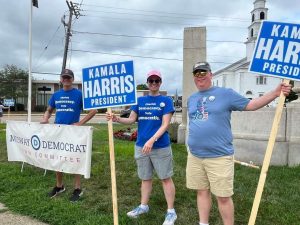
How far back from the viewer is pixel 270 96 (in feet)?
11.3

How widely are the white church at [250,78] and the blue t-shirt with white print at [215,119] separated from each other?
60.7 meters

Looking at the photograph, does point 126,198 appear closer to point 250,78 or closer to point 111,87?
point 111,87

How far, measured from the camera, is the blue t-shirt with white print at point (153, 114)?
15.0 ft

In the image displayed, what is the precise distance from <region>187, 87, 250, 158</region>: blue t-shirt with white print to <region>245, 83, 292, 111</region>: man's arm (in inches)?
2.7

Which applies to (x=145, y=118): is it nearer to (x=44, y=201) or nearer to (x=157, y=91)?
(x=157, y=91)

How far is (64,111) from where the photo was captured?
5.73 metres

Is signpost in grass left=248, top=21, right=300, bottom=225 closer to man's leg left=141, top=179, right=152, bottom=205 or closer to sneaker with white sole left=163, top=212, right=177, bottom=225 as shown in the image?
sneaker with white sole left=163, top=212, right=177, bottom=225

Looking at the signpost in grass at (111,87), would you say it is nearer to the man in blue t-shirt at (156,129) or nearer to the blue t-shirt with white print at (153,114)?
the man in blue t-shirt at (156,129)

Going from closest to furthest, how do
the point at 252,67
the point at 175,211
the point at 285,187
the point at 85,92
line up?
1. the point at 252,67
2. the point at 85,92
3. the point at 175,211
4. the point at 285,187

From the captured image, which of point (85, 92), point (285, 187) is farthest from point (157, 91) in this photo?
point (285, 187)

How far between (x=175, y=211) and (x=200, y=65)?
208 cm

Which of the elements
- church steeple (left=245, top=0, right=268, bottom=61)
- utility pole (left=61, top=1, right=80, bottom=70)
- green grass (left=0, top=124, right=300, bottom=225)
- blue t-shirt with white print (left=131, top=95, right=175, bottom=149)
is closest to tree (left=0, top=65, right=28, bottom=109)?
utility pole (left=61, top=1, right=80, bottom=70)

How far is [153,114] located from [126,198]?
64.8 inches

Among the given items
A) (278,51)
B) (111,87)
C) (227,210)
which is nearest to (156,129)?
(111,87)
